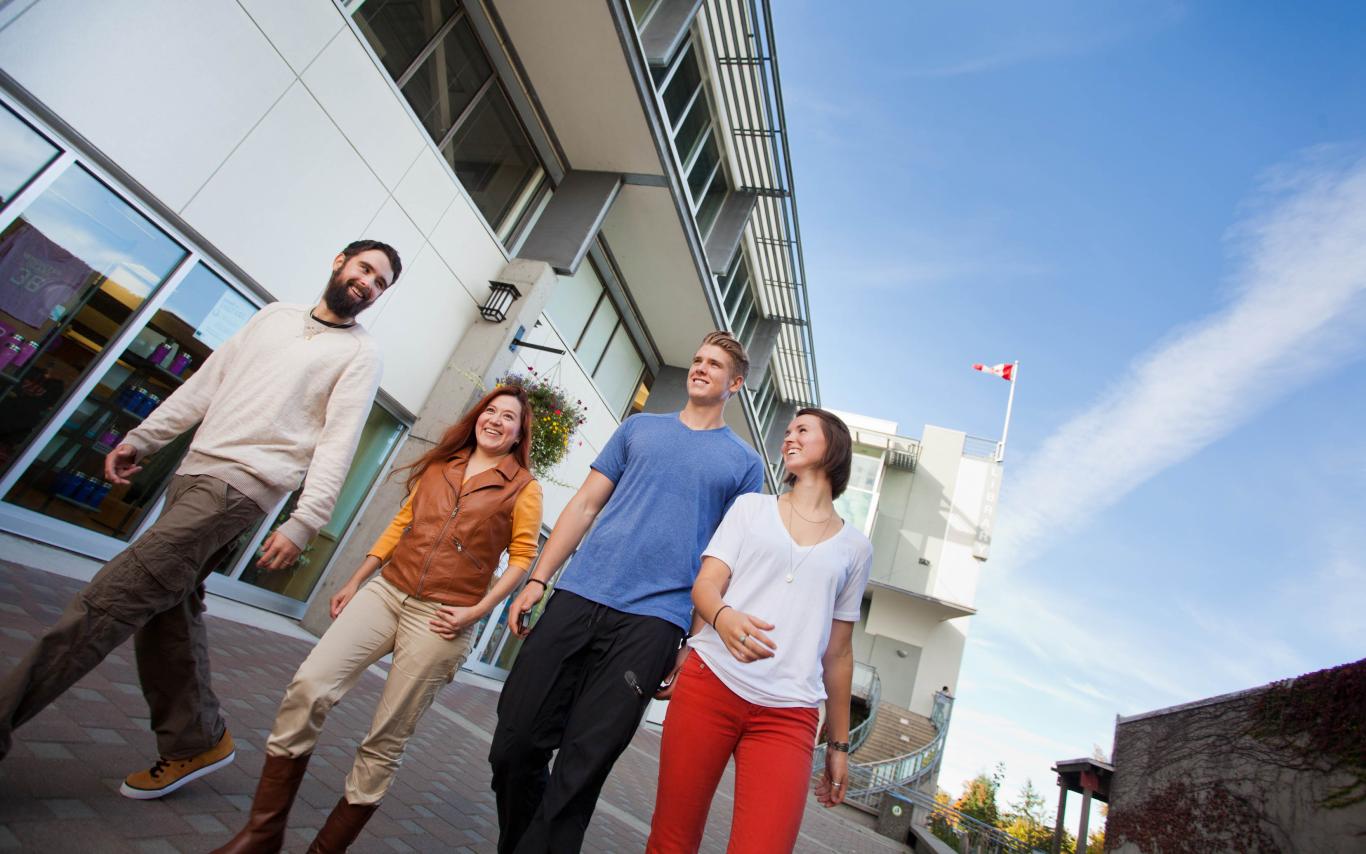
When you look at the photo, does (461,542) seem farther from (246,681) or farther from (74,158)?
(74,158)

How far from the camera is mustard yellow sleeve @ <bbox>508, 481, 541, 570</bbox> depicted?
8.62ft

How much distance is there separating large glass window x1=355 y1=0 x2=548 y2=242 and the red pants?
24.4ft

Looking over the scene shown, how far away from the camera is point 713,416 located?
112 inches

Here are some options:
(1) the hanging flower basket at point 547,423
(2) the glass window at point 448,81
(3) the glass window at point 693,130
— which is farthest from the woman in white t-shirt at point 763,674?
(3) the glass window at point 693,130

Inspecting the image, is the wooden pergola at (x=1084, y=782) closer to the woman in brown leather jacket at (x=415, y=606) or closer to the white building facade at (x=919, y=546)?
the woman in brown leather jacket at (x=415, y=606)

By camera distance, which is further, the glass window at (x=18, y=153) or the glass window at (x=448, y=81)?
the glass window at (x=448, y=81)

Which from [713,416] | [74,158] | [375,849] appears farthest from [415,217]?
[375,849]

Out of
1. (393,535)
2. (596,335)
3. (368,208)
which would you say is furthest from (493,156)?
(393,535)

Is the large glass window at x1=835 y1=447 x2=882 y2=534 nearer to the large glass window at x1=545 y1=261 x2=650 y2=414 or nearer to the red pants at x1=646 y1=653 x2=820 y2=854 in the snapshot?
the large glass window at x1=545 y1=261 x2=650 y2=414

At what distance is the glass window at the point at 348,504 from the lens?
25.0 ft

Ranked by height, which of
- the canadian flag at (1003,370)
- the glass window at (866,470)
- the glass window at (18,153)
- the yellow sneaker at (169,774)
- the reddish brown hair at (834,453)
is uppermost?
the canadian flag at (1003,370)

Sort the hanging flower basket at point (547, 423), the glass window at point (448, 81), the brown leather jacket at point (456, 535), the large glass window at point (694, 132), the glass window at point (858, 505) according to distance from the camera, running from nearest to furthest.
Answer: the brown leather jacket at point (456, 535) → the glass window at point (448, 81) → the hanging flower basket at point (547, 423) → the large glass window at point (694, 132) → the glass window at point (858, 505)

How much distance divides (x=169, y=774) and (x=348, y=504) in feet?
20.1

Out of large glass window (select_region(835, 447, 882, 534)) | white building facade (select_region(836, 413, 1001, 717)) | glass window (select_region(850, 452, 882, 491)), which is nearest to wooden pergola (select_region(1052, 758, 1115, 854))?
white building facade (select_region(836, 413, 1001, 717))
